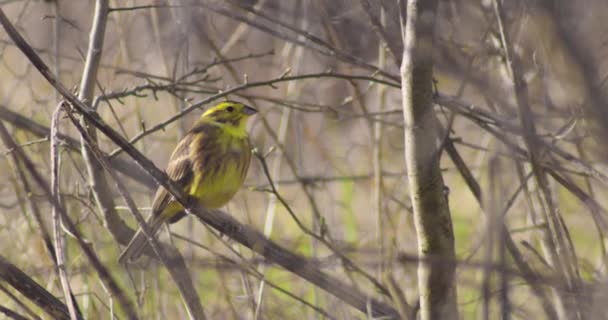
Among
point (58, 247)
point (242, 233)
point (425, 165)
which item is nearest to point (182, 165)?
point (242, 233)

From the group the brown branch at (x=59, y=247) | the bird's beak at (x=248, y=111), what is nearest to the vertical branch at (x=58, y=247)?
the brown branch at (x=59, y=247)

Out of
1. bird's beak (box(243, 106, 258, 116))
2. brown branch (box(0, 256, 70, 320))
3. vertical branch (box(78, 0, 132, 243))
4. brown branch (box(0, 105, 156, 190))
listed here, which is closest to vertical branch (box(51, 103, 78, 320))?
brown branch (box(0, 256, 70, 320))

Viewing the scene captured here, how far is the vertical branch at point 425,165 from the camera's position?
236 centimetres

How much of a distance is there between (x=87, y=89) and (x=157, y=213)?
0.80 m

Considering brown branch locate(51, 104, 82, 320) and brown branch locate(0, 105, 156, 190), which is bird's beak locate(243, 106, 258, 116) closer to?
brown branch locate(0, 105, 156, 190)

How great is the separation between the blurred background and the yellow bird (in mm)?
127

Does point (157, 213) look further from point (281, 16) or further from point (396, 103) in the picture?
point (396, 103)

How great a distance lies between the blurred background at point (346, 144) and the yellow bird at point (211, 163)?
0.13 metres

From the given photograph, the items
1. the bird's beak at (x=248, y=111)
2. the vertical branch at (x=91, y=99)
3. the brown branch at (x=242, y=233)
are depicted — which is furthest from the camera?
the bird's beak at (x=248, y=111)

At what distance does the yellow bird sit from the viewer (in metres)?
4.22

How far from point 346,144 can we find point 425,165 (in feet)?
16.9

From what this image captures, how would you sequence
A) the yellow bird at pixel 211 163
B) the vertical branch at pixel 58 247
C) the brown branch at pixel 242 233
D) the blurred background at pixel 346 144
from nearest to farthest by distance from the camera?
the blurred background at pixel 346 144
the vertical branch at pixel 58 247
the brown branch at pixel 242 233
the yellow bird at pixel 211 163

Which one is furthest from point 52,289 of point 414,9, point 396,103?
point 396,103

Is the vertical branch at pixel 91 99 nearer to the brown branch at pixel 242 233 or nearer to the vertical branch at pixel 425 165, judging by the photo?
the brown branch at pixel 242 233
